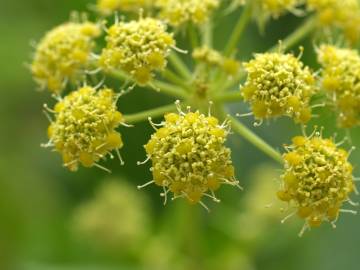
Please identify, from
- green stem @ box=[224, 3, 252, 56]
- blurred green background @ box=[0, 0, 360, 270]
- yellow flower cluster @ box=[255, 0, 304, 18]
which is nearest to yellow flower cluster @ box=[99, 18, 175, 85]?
green stem @ box=[224, 3, 252, 56]

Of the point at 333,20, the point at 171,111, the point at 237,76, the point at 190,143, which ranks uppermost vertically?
the point at 333,20

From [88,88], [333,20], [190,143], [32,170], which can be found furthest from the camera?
[32,170]

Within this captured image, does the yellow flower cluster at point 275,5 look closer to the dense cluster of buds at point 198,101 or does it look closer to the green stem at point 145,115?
the dense cluster of buds at point 198,101

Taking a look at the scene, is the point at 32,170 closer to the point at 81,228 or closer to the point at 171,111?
the point at 81,228

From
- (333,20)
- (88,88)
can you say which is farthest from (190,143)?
(333,20)

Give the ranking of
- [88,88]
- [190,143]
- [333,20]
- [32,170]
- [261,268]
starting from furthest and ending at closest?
[32,170], [261,268], [333,20], [88,88], [190,143]

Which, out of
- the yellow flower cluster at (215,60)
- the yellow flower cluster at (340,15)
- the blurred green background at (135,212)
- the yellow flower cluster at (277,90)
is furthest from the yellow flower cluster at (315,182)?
the blurred green background at (135,212)
